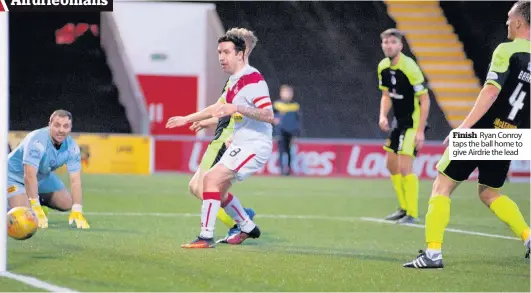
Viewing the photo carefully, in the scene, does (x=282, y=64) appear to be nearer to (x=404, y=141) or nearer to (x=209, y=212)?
(x=404, y=141)

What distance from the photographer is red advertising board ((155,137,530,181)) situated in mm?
22328

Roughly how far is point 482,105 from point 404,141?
4858 millimetres

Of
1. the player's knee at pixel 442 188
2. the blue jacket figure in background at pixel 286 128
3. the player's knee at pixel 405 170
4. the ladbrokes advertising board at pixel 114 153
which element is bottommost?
the ladbrokes advertising board at pixel 114 153

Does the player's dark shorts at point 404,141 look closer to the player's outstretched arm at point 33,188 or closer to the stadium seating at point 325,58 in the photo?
the player's outstretched arm at point 33,188

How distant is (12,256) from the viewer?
26.1ft

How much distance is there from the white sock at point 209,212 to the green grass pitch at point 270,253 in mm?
192

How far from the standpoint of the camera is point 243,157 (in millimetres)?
8992

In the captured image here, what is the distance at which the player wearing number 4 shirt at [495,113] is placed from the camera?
25.0 ft

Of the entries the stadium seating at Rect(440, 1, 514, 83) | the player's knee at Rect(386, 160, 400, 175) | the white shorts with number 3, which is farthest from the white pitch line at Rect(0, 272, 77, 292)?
the stadium seating at Rect(440, 1, 514, 83)

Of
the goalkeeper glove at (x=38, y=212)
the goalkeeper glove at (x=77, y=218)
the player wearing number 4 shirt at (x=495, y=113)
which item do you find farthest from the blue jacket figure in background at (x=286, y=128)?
the player wearing number 4 shirt at (x=495, y=113)

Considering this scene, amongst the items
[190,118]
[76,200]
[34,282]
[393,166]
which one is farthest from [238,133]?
[393,166]

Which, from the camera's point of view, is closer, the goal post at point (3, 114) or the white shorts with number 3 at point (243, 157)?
the goal post at point (3, 114)

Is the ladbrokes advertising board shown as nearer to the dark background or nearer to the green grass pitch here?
the dark background
